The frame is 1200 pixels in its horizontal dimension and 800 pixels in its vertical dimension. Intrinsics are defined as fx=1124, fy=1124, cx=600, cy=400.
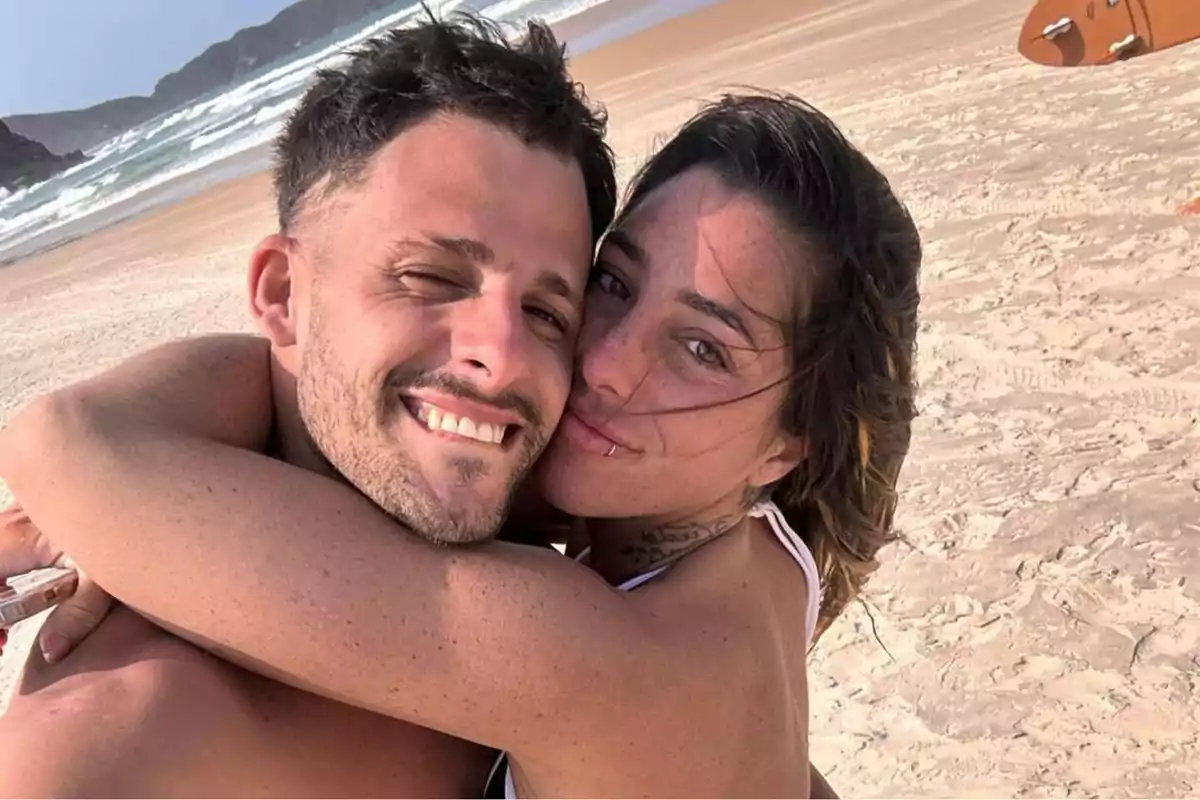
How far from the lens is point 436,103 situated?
1729mm

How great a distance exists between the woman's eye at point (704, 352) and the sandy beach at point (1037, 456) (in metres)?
2.00

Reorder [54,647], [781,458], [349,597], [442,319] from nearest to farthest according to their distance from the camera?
1. [349,597]
2. [54,647]
3. [442,319]
4. [781,458]

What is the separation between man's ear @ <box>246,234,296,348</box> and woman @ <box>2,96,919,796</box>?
11cm

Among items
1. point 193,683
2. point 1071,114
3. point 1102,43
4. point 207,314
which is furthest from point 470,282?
point 207,314

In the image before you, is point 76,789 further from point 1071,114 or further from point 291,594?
point 1071,114

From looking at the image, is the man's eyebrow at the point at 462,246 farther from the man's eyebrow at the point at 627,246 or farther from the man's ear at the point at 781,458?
the man's ear at the point at 781,458

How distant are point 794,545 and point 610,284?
1.89ft

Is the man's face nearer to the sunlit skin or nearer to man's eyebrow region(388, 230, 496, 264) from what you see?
man's eyebrow region(388, 230, 496, 264)

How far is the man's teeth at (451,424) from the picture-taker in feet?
5.06

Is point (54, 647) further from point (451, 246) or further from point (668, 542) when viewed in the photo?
point (668, 542)

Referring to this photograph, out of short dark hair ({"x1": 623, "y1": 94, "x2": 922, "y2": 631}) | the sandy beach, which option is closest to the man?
short dark hair ({"x1": 623, "y1": 94, "x2": 922, "y2": 631})

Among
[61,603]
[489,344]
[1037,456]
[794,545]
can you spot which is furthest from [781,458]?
[1037,456]

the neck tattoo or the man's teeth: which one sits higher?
the man's teeth

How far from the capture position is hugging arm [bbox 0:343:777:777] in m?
1.37
